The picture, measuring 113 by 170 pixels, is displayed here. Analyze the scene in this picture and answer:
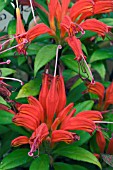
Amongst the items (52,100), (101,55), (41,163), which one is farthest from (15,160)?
(101,55)

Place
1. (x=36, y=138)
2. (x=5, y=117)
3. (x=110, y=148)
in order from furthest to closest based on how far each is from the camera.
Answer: (x=110, y=148)
(x=5, y=117)
(x=36, y=138)

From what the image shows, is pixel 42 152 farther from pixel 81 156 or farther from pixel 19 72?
pixel 19 72

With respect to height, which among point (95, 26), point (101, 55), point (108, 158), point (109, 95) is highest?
point (95, 26)

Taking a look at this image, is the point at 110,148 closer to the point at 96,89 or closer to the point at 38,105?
the point at 96,89

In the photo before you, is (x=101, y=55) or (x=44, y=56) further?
(x=101, y=55)

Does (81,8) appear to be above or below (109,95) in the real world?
above

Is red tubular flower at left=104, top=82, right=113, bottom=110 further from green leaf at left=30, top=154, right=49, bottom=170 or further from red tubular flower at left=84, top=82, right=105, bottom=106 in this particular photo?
A: green leaf at left=30, top=154, right=49, bottom=170

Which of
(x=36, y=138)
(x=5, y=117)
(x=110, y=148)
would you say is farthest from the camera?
(x=110, y=148)

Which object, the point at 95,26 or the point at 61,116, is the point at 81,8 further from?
the point at 61,116
